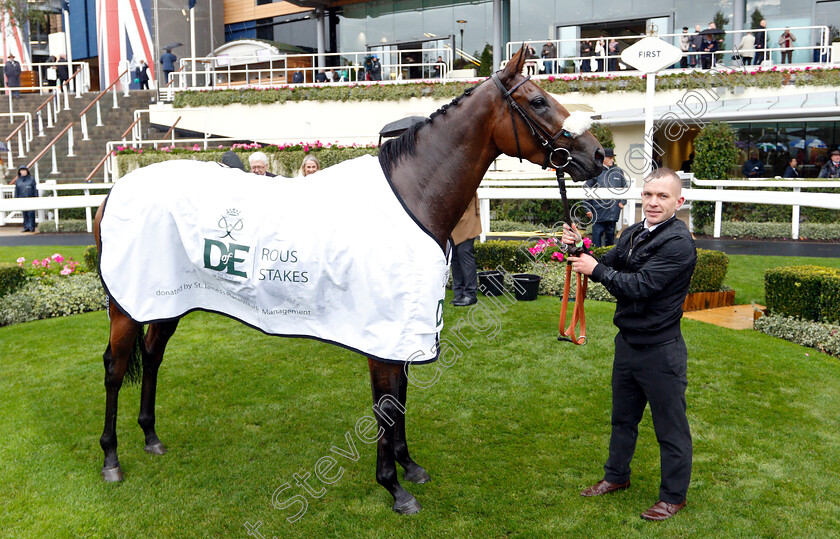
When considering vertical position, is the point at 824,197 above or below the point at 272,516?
above

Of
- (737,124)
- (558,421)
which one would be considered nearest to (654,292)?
(558,421)

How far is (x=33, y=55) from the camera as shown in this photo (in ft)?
119

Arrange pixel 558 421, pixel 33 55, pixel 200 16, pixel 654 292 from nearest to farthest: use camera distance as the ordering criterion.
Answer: pixel 654 292
pixel 558 421
pixel 200 16
pixel 33 55

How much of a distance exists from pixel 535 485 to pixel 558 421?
2.65 ft

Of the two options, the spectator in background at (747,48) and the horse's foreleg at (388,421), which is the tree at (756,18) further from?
the horse's foreleg at (388,421)

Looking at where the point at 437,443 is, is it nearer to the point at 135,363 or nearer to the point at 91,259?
the point at 135,363

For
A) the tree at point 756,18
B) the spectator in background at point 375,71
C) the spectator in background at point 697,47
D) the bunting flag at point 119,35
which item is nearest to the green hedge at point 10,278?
the spectator in background at point 375,71

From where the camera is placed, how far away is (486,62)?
2428 cm

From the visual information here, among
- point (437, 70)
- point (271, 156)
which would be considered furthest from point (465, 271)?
point (437, 70)

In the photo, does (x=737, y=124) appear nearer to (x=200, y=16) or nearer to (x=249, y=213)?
(x=249, y=213)

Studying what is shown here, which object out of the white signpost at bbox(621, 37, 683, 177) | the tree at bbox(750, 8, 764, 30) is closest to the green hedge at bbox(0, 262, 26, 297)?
the white signpost at bbox(621, 37, 683, 177)

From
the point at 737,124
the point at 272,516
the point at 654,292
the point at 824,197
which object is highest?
the point at 737,124

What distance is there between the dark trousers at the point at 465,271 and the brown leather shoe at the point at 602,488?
3857 mm

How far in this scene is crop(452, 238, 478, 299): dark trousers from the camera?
22.9ft
